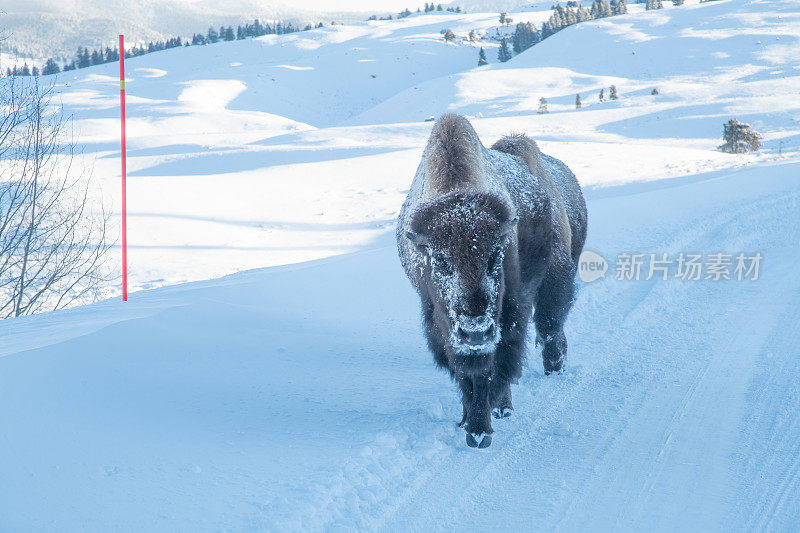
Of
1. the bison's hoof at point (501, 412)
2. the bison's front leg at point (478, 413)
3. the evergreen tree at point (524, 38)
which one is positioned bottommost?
the bison's hoof at point (501, 412)

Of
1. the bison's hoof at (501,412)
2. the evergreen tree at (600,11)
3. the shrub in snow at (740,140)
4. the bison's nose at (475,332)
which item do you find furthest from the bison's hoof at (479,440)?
the evergreen tree at (600,11)

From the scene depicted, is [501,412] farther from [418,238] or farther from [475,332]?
[418,238]

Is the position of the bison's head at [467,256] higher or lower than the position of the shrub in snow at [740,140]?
higher

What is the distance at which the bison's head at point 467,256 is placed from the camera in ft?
10.9

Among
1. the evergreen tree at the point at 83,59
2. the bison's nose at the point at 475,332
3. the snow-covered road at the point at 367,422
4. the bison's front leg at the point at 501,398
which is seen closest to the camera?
the snow-covered road at the point at 367,422

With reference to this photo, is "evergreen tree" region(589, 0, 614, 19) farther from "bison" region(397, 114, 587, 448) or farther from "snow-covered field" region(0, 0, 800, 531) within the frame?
"bison" region(397, 114, 587, 448)

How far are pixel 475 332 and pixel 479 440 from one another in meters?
0.90

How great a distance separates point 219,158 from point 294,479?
20.6 meters

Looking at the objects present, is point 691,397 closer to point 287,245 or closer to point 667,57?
point 287,245

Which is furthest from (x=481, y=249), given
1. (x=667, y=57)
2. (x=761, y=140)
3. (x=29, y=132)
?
(x=667, y=57)

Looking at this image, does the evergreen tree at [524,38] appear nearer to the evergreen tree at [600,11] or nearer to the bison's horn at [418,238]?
the evergreen tree at [600,11]

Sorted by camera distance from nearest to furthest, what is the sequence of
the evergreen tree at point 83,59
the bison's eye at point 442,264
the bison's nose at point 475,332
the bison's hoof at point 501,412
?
the bison's nose at point 475,332 → the bison's eye at point 442,264 → the bison's hoof at point 501,412 → the evergreen tree at point 83,59

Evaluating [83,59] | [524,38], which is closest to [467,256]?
[524,38]

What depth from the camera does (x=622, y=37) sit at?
64.8m
